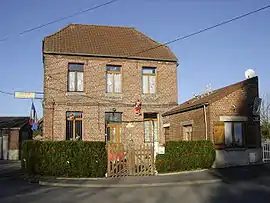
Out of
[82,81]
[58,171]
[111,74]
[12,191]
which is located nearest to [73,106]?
→ [82,81]

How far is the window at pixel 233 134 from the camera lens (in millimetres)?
Answer: 17219

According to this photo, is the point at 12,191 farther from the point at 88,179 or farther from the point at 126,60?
the point at 126,60

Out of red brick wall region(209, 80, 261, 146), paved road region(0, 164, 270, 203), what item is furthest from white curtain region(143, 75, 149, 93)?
paved road region(0, 164, 270, 203)

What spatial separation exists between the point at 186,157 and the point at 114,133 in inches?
316

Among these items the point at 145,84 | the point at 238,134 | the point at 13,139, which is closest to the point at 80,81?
the point at 145,84

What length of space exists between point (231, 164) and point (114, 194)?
8.66 meters

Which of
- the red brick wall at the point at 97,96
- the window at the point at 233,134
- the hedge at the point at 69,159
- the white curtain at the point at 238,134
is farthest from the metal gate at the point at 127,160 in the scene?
the red brick wall at the point at 97,96

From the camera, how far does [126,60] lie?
23.4 meters

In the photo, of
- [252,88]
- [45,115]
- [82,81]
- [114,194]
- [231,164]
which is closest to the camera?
[114,194]

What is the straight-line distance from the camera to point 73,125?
21781 millimetres

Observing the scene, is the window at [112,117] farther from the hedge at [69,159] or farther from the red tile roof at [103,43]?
the hedge at [69,159]

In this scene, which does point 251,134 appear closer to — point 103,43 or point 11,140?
point 103,43

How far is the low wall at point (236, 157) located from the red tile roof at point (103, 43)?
31.8ft

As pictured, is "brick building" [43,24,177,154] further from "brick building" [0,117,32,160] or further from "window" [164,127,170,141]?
"brick building" [0,117,32,160]
